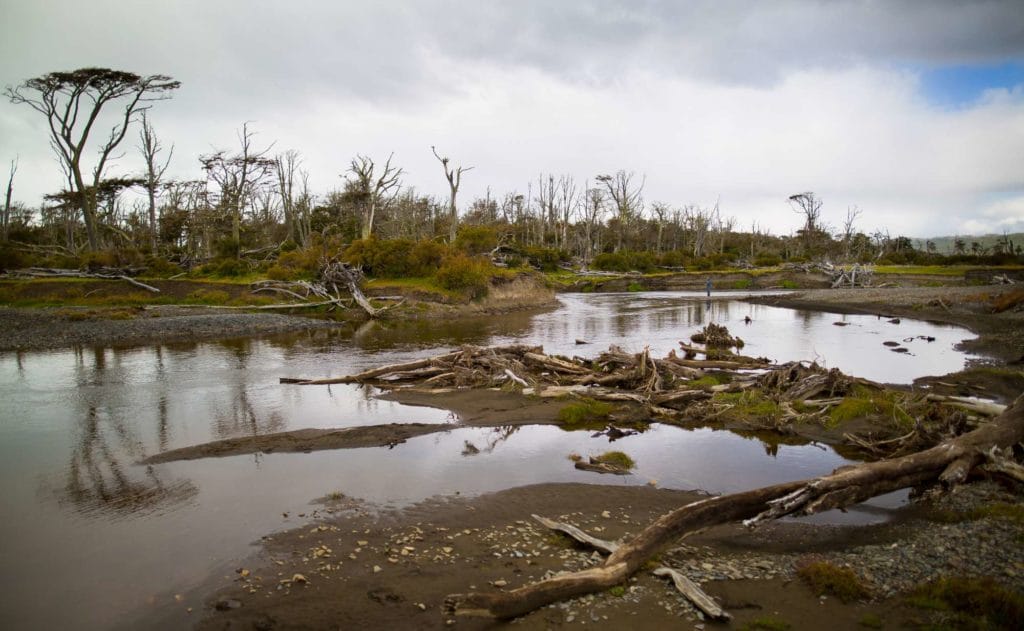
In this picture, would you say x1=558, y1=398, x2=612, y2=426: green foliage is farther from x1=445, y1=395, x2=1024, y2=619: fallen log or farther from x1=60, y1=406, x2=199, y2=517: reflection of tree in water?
x1=60, y1=406, x2=199, y2=517: reflection of tree in water

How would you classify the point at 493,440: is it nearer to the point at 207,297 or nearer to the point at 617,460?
the point at 617,460

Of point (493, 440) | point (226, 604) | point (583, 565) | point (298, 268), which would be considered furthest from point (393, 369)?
point (298, 268)

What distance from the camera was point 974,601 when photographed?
223 inches

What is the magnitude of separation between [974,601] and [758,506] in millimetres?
2440

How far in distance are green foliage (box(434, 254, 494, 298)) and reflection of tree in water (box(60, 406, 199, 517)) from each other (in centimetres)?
2985

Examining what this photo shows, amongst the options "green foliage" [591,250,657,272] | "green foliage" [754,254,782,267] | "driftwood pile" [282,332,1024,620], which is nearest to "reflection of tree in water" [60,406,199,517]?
"driftwood pile" [282,332,1024,620]

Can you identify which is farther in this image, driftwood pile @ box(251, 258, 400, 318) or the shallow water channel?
driftwood pile @ box(251, 258, 400, 318)

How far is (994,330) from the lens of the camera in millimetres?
27547

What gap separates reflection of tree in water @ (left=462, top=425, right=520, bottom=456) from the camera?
1209cm

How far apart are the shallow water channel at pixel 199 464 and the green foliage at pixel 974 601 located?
2.72 metres

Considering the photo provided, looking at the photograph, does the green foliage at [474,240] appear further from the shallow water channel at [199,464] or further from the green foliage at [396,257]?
the shallow water channel at [199,464]

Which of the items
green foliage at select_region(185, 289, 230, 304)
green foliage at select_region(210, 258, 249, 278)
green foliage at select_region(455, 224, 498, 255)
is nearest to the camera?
green foliage at select_region(185, 289, 230, 304)

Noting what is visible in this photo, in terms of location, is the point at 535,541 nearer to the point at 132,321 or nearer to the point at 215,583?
the point at 215,583

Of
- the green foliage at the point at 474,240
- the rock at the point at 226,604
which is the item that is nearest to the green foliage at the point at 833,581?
the rock at the point at 226,604
